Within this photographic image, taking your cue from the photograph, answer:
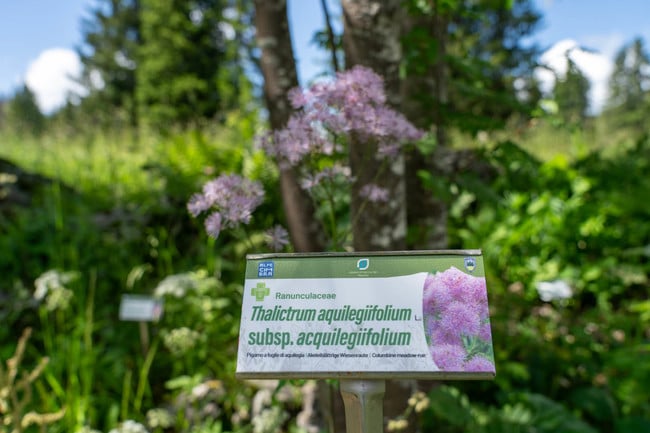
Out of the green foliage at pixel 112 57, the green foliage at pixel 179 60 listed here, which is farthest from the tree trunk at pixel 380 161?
the green foliage at pixel 112 57

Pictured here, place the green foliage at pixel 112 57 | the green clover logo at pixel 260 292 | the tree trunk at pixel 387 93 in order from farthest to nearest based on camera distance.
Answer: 1. the green foliage at pixel 112 57
2. the tree trunk at pixel 387 93
3. the green clover logo at pixel 260 292

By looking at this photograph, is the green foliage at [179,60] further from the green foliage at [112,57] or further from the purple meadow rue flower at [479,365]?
the purple meadow rue flower at [479,365]

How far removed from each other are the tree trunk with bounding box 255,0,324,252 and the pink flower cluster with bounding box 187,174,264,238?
1.85ft

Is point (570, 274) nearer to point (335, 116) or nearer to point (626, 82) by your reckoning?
point (335, 116)

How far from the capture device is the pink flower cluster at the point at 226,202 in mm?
1120

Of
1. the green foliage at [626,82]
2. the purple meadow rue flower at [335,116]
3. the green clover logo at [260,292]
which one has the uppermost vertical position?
the green foliage at [626,82]

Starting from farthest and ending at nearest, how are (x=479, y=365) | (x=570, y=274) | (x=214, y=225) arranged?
(x=570, y=274), (x=214, y=225), (x=479, y=365)

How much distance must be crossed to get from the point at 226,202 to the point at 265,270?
25cm

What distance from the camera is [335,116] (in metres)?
1.18

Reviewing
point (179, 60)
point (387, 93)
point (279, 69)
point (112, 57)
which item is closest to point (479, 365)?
point (387, 93)

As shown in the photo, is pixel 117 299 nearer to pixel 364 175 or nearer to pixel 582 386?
pixel 364 175

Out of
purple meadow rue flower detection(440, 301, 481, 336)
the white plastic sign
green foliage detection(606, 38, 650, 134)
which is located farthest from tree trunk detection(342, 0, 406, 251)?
green foliage detection(606, 38, 650, 134)

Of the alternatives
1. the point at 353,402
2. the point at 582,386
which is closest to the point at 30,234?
the point at 353,402

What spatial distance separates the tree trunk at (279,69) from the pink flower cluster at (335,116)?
0.53 meters
